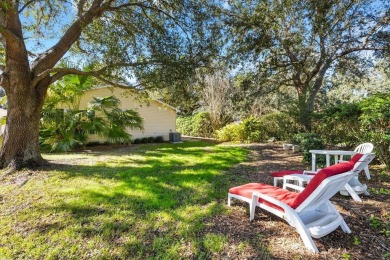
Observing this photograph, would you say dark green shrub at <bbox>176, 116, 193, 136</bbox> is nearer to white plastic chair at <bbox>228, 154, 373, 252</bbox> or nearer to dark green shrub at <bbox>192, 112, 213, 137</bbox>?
dark green shrub at <bbox>192, 112, 213, 137</bbox>

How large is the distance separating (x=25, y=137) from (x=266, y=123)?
40.2 ft

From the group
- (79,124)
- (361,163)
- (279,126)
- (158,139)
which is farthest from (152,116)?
(361,163)

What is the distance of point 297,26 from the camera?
8.49 metres

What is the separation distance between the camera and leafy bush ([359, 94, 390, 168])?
18.3 ft

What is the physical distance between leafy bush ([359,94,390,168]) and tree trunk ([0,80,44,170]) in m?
9.07

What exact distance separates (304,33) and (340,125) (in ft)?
12.1

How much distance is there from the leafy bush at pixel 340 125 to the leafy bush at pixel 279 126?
2466 mm

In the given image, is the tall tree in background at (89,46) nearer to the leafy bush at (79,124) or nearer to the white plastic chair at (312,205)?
the leafy bush at (79,124)

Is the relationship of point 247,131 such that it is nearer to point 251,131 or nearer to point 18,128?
point 251,131

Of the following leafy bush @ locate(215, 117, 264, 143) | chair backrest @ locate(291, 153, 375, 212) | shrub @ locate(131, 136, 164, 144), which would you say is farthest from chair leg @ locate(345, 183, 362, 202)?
shrub @ locate(131, 136, 164, 144)

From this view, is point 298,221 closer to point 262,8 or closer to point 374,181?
point 374,181

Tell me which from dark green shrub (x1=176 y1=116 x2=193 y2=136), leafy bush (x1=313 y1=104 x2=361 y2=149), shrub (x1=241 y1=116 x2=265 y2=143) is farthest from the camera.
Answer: dark green shrub (x1=176 y1=116 x2=193 y2=136)

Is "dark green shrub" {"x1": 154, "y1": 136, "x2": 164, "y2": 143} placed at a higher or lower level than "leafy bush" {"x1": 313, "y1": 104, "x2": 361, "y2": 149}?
lower

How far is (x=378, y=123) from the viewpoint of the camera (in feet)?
19.4
